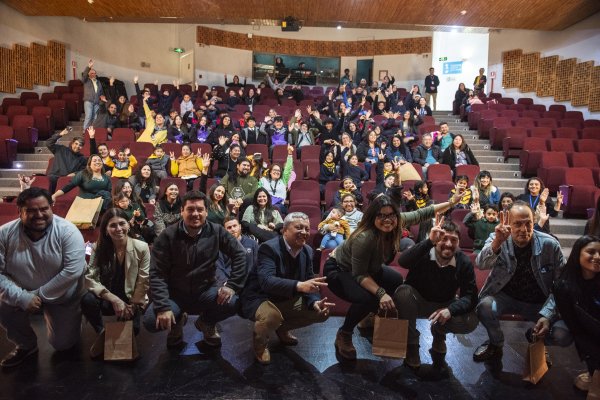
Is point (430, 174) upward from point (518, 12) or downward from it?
downward

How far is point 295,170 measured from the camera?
534cm

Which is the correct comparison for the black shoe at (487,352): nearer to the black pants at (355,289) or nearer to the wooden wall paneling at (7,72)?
the black pants at (355,289)

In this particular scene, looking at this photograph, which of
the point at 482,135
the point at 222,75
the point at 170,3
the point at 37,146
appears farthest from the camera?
the point at 222,75

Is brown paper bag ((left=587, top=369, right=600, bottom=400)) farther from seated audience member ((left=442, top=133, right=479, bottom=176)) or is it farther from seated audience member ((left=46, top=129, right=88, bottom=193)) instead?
seated audience member ((left=46, top=129, right=88, bottom=193))

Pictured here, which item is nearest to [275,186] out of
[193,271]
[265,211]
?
[265,211]

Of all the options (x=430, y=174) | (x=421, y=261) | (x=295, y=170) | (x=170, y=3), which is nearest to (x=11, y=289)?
(x=421, y=261)

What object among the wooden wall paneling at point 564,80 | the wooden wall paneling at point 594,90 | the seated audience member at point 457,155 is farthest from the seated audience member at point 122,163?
the wooden wall paneling at point 564,80

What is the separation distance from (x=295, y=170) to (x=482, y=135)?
13.5 ft

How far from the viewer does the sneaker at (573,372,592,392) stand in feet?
6.68

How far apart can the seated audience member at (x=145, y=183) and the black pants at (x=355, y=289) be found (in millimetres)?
2750

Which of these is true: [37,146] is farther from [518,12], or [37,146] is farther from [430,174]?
[518,12]

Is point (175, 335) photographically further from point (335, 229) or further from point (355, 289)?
point (335, 229)

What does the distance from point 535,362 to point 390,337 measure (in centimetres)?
70

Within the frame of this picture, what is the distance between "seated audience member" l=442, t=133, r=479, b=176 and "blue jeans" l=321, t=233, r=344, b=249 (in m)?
2.71
